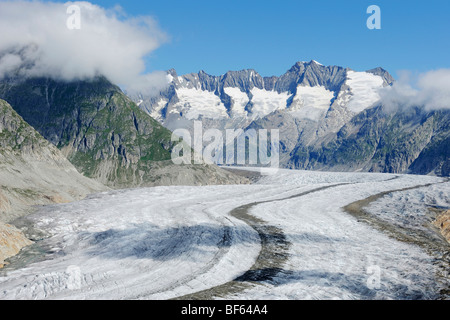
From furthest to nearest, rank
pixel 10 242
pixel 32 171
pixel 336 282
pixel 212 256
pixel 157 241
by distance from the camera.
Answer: pixel 32 171, pixel 157 241, pixel 10 242, pixel 212 256, pixel 336 282

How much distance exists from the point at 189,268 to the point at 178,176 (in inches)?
5470

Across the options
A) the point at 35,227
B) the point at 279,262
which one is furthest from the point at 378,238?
the point at 35,227

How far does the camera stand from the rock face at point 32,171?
64312 mm

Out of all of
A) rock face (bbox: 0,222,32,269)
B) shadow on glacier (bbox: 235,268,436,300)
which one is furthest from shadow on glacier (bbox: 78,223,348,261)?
shadow on glacier (bbox: 235,268,436,300)

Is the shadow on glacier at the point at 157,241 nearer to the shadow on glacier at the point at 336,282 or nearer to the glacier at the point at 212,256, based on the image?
the glacier at the point at 212,256

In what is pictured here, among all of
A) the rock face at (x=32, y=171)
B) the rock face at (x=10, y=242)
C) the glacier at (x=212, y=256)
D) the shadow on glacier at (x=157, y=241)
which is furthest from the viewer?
the rock face at (x=32, y=171)

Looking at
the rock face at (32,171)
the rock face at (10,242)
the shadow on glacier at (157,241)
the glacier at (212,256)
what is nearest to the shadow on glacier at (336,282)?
the glacier at (212,256)

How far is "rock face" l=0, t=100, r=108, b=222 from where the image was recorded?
211ft

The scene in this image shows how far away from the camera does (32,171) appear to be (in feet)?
282

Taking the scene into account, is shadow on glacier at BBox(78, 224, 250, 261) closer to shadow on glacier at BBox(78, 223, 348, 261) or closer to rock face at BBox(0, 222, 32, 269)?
shadow on glacier at BBox(78, 223, 348, 261)

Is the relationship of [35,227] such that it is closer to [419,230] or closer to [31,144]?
[419,230]

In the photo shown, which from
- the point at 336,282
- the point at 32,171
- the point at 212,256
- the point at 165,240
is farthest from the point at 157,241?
the point at 32,171

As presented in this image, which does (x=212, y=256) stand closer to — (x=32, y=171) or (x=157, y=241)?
(x=157, y=241)

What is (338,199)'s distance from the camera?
4628 cm
